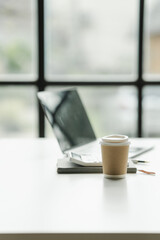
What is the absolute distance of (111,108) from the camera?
311 centimetres

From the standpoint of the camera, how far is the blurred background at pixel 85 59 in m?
2.99

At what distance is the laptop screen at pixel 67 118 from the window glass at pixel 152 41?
54.3 inches

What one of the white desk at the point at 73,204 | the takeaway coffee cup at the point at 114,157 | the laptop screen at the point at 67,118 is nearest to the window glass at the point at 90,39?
the laptop screen at the point at 67,118

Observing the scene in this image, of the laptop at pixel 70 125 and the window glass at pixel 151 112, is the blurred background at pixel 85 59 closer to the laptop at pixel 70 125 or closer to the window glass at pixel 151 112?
the window glass at pixel 151 112

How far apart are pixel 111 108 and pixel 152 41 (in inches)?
23.3

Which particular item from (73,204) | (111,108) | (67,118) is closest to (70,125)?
(67,118)

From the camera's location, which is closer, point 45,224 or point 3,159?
point 45,224

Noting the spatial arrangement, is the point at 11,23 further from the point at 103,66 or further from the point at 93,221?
the point at 93,221

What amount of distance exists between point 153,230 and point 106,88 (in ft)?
7.42

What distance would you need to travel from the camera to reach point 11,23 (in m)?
3.04

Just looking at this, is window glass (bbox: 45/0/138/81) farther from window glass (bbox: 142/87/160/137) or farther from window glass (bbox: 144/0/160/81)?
window glass (bbox: 142/87/160/137)

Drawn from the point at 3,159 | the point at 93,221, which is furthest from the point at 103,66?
the point at 93,221

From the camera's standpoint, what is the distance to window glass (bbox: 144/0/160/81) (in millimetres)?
2975

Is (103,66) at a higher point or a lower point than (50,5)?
lower
